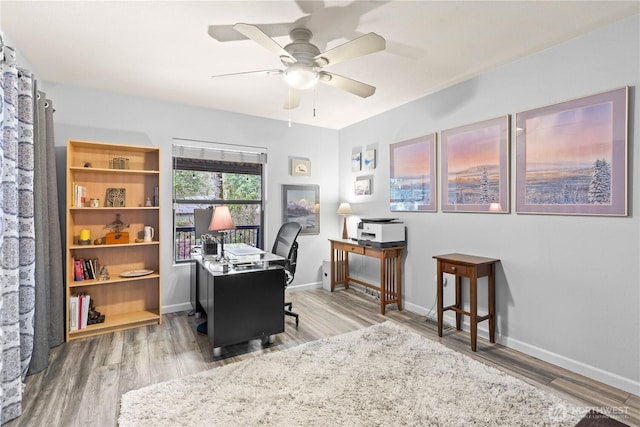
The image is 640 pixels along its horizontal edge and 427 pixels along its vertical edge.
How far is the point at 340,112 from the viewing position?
167 inches

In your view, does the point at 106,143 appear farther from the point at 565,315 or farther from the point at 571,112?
the point at 565,315

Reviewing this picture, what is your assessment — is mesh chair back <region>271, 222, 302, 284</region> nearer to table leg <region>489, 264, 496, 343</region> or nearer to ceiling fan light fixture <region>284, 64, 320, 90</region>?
ceiling fan light fixture <region>284, 64, 320, 90</region>

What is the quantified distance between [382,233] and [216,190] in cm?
227

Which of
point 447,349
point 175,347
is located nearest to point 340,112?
point 447,349

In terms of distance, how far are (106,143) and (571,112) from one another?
13.9 feet

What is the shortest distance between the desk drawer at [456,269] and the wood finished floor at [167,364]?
0.67m

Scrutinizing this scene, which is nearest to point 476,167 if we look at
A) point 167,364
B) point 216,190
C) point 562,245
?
point 562,245

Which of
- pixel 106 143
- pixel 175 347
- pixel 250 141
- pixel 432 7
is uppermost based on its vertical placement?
pixel 432 7

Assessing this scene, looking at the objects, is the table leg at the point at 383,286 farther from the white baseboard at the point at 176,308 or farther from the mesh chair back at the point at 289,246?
the white baseboard at the point at 176,308

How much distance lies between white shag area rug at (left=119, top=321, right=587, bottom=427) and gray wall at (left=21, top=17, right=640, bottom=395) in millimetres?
635

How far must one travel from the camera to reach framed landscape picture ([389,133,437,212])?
11.8 feet

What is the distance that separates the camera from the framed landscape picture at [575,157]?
7.20 ft

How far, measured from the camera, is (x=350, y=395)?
6.98 feet

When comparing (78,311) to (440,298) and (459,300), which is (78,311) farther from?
(459,300)
